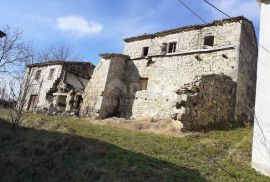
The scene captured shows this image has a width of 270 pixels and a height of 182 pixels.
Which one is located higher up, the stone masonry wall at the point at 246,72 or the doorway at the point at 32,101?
the stone masonry wall at the point at 246,72

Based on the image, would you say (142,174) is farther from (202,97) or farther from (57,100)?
(57,100)

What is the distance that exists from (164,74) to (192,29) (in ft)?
10.5

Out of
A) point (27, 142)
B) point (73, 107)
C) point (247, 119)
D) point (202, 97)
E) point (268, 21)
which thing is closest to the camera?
point (268, 21)

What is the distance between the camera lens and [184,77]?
62.1 ft

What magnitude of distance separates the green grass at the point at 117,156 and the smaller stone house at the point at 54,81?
10.6m

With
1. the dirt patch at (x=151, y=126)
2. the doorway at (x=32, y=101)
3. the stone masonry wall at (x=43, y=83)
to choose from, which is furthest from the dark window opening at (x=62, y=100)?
the dirt patch at (x=151, y=126)

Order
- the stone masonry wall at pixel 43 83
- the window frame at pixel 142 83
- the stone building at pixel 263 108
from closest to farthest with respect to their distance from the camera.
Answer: the stone building at pixel 263 108 < the window frame at pixel 142 83 < the stone masonry wall at pixel 43 83

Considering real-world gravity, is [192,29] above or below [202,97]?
above

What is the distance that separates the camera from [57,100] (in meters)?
23.8

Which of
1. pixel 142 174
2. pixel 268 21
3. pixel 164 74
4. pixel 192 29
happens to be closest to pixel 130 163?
pixel 142 174

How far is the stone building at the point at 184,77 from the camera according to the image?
14844 millimetres

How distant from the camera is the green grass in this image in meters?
8.30

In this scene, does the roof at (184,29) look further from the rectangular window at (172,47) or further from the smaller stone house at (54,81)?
the smaller stone house at (54,81)

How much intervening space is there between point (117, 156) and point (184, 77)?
10.4 metres
